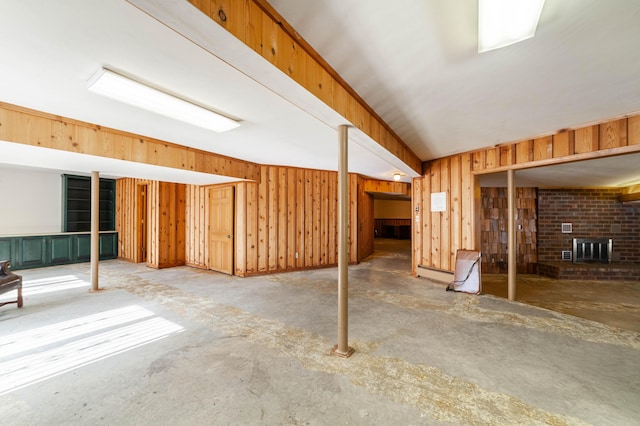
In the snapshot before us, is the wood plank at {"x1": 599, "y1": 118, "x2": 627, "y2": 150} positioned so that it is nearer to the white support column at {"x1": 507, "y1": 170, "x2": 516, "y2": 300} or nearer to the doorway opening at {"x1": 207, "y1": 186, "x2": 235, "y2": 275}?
the white support column at {"x1": 507, "y1": 170, "x2": 516, "y2": 300}

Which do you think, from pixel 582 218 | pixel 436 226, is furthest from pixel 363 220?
pixel 582 218

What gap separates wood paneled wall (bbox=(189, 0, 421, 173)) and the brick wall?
21.3 ft

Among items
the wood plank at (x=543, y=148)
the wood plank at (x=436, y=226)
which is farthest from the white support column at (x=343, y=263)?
the wood plank at (x=436, y=226)

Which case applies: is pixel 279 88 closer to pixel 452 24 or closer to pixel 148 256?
pixel 452 24

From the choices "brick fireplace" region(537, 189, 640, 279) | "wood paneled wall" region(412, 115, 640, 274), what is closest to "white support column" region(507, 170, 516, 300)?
"wood paneled wall" region(412, 115, 640, 274)

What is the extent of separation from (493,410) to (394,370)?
2.21ft

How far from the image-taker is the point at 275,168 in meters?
5.68

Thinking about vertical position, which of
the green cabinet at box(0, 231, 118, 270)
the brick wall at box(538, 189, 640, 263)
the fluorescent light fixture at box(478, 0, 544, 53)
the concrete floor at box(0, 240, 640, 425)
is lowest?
the concrete floor at box(0, 240, 640, 425)

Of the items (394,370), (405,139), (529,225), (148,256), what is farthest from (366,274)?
(148,256)

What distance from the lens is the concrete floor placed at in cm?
164

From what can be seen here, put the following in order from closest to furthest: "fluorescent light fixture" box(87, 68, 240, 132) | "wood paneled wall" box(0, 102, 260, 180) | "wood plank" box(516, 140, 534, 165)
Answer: "fluorescent light fixture" box(87, 68, 240, 132)
"wood paneled wall" box(0, 102, 260, 180)
"wood plank" box(516, 140, 534, 165)

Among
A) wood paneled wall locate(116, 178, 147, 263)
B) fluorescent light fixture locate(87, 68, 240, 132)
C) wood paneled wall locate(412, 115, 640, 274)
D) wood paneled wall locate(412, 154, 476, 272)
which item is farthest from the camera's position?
wood paneled wall locate(116, 178, 147, 263)

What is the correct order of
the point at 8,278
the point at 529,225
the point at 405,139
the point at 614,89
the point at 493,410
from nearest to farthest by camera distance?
the point at 493,410 → the point at 614,89 → the point at 8,278 → the point at 405,139 → the point at 529,225

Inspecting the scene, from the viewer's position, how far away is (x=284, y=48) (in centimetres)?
151
